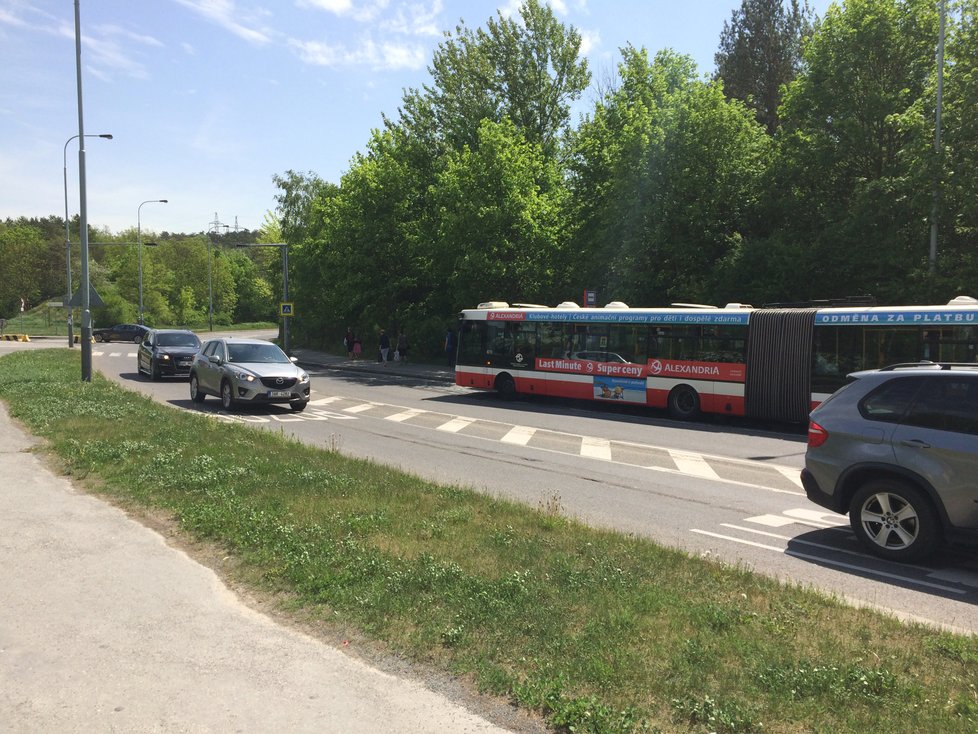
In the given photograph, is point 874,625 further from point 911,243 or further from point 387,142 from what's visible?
point 387,142

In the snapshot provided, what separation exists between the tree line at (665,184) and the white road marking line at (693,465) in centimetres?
1141

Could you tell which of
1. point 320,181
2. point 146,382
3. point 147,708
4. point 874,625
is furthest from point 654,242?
point 320,181

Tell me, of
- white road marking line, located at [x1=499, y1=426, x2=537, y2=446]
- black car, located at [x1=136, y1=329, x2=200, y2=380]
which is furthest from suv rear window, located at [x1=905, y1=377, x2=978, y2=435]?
black car, located at [x1=136, y1=329, x2=200, y2=380]

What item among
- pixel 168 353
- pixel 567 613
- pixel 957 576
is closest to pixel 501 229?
pixel 168 353

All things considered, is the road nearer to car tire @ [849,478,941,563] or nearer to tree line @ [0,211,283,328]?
car tire @ [849,478,941,563]

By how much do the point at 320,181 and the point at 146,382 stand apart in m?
46.0

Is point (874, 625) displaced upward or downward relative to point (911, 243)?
downward

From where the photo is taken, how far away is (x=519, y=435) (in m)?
15.8

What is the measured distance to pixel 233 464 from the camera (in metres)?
10.1

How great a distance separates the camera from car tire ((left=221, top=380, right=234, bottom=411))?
1838cm

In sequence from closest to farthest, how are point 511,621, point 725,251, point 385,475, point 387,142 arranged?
point 511,621 → point 385,475 → point 725,251 → point 387,142

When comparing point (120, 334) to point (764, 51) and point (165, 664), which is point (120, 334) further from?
point (165, 664)

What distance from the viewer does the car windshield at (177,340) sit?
2725 centimetres

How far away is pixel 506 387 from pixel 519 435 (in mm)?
7965
